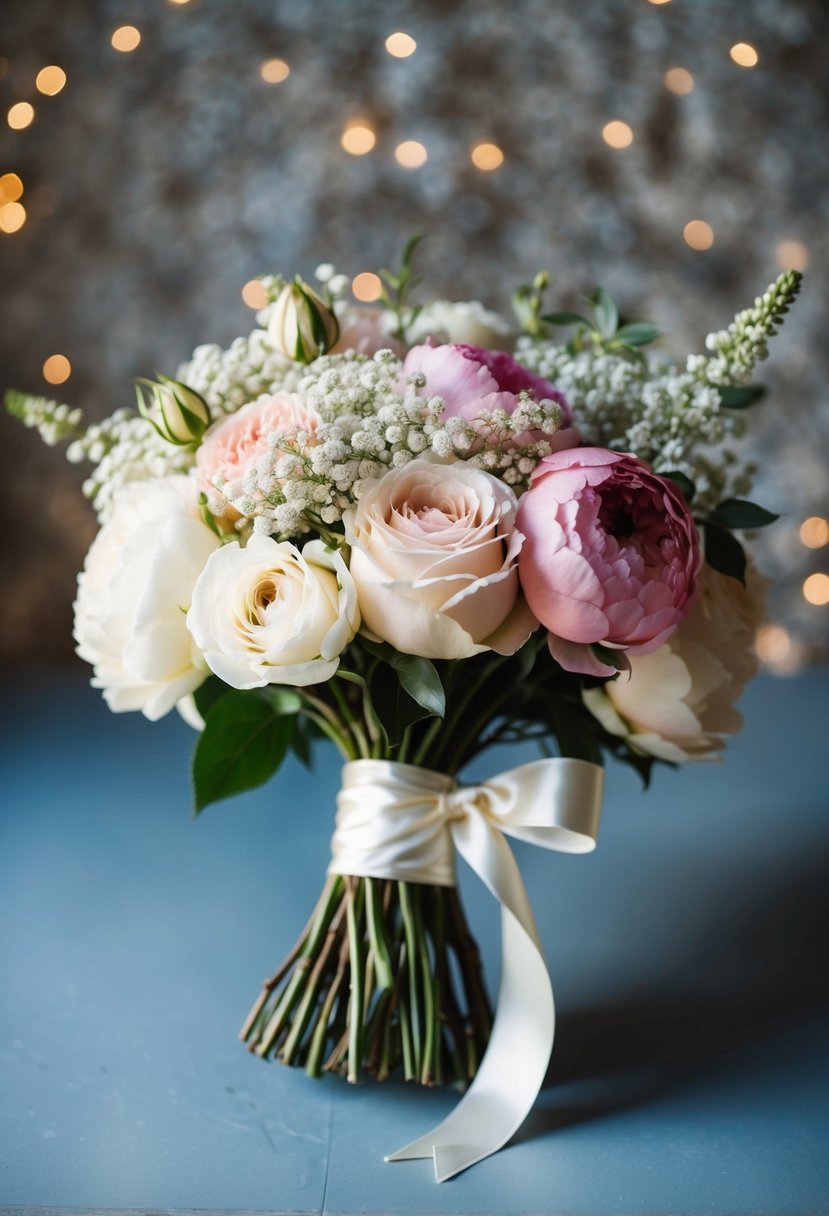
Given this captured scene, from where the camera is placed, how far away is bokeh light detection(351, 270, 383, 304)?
1803mm

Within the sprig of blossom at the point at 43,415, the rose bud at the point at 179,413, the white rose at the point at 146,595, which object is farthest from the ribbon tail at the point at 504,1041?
the sprig of blossom at the point at 43,415

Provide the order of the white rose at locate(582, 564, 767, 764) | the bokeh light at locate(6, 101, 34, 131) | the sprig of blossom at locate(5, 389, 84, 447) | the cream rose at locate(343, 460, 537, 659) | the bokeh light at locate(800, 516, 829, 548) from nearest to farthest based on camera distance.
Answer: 1. the cream rose at locate(343, 460, 537, 659)
2. the white rose at locate(582, 564, 767, 764)
3. the sprig of blossom at locate(5, 389, 84, 447)
4. the bokeh light at locate(6, 101, 34, 131)
5. the bokeh light at locate(800, 516, 829, 548)

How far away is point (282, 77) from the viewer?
1760 mm

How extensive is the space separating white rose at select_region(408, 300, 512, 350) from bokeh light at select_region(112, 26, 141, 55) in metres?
1.07

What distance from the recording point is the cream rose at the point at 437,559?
0.65 meters

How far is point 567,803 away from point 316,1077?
0.89ft

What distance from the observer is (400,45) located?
5.77 feet

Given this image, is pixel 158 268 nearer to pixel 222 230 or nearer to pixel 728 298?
pixel 222 230

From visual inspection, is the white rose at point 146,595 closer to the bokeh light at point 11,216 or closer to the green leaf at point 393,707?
the green leaf at point 393,707

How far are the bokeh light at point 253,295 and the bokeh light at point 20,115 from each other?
1.32ft

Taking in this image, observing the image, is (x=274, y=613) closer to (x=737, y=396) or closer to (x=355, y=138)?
(x=737, y=396)

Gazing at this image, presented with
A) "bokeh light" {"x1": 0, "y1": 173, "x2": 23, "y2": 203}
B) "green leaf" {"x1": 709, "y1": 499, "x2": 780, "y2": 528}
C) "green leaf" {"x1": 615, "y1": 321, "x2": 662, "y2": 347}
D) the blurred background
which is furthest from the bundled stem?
"bokeh light" {"x1": 0, "y1": 173, "x2": 23, "y2": 203}

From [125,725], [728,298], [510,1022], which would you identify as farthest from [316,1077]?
[728,298]

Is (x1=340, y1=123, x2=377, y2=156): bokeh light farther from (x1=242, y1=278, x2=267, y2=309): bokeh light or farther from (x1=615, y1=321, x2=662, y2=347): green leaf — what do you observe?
(x1=615, y1=321, x2=662, y2=347): green leaf
